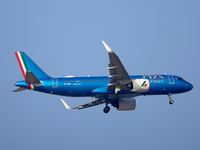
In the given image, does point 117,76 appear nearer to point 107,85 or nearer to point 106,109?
point 107,85

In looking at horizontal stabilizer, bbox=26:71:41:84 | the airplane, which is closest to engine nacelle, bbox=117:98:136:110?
the airplane

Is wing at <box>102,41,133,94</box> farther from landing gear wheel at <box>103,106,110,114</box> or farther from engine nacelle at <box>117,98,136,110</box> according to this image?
landing gear wheel at <box>103,106,110,114</box>

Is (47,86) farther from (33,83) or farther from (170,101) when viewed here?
(170,101)

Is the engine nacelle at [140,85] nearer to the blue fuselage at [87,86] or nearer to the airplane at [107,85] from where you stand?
the airplane at [107,85]

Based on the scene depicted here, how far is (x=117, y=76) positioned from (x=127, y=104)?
1090cm

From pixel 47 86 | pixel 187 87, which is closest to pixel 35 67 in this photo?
pixel 47 86

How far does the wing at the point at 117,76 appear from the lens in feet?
195

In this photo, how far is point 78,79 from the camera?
2662 inches

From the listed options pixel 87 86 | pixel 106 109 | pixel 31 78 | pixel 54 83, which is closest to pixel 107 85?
pixel 87 86

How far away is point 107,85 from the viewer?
67.7 metres

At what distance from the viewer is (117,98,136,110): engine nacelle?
2830 inches

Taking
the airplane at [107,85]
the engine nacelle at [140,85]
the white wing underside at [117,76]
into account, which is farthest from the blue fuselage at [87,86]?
the engine nacelle at [140,85]

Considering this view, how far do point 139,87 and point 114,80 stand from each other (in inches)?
168

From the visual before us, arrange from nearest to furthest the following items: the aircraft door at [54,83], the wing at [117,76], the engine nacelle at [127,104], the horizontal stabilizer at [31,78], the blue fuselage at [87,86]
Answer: the wing at [117,76], the horizontal stabilizer at [31,78], the blue fuselage at [87,86], the aircraft door at [54,83], the engine nacelle at [127,104]
